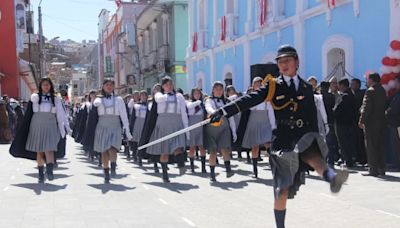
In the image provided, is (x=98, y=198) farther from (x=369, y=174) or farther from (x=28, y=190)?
(x=369, y=174)

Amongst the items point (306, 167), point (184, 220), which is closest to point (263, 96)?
point (306, 167)

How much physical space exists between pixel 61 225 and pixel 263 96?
110 inches

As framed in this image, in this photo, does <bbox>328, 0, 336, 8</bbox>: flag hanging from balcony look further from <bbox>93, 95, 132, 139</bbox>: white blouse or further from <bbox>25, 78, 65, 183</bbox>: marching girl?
<bbox>25, 78, 65, 183</bbox>: marching girl

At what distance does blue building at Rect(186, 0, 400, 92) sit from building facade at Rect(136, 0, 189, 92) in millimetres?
4880

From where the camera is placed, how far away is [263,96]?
5.31 metres

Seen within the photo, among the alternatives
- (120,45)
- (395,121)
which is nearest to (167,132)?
(395,121)

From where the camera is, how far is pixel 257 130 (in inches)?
418

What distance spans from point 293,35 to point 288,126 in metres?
11.8

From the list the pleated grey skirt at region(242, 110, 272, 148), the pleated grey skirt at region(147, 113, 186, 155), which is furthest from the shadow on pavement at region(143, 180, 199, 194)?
the pleated grey skirt at region(242, 110, 272, 148)

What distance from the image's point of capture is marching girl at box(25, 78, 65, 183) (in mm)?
9852

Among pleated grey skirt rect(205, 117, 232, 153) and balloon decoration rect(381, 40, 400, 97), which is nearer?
pleated grey skirt rect(205, 117, 232, 153)

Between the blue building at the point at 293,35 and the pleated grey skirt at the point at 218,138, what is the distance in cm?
405

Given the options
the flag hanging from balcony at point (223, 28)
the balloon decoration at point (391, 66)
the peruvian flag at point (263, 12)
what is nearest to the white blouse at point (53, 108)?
the balloon decoration at point (391, 66)

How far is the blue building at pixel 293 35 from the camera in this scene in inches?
491
